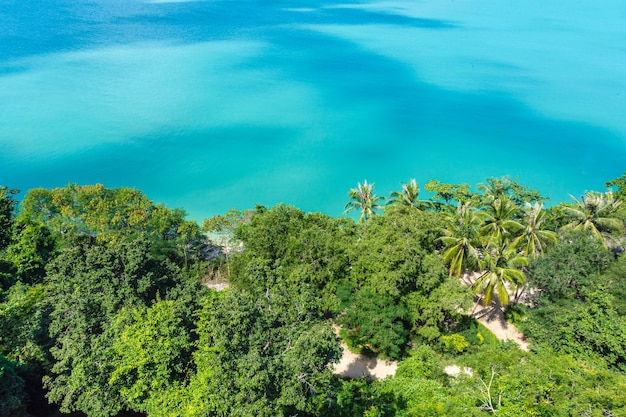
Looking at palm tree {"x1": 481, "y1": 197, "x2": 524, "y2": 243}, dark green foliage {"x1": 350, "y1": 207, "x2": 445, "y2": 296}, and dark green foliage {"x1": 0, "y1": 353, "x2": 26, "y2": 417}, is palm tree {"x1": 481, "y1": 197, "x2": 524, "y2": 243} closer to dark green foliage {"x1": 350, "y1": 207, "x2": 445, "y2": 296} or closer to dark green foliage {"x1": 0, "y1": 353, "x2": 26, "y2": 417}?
dark green foliage {"x1": 350, "y1": 207, "x2": 445, "y2": 296}

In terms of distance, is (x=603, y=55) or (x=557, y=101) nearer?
(x=557, y=101)

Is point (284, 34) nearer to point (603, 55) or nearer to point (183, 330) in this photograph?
point (603, 55)

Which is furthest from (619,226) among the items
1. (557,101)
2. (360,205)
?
(557,101)

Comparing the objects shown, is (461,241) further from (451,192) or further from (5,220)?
(5,220)

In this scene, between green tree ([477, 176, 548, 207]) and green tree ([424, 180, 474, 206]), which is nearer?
green tree ([477, 176, 548, 207])

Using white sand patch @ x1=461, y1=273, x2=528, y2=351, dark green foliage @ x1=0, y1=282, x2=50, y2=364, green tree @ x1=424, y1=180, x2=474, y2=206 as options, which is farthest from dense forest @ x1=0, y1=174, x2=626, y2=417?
green tree @ x1=424, y1=180, x2=474, y2=206

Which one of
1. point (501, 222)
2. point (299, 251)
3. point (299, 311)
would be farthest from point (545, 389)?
point (501, 222)
